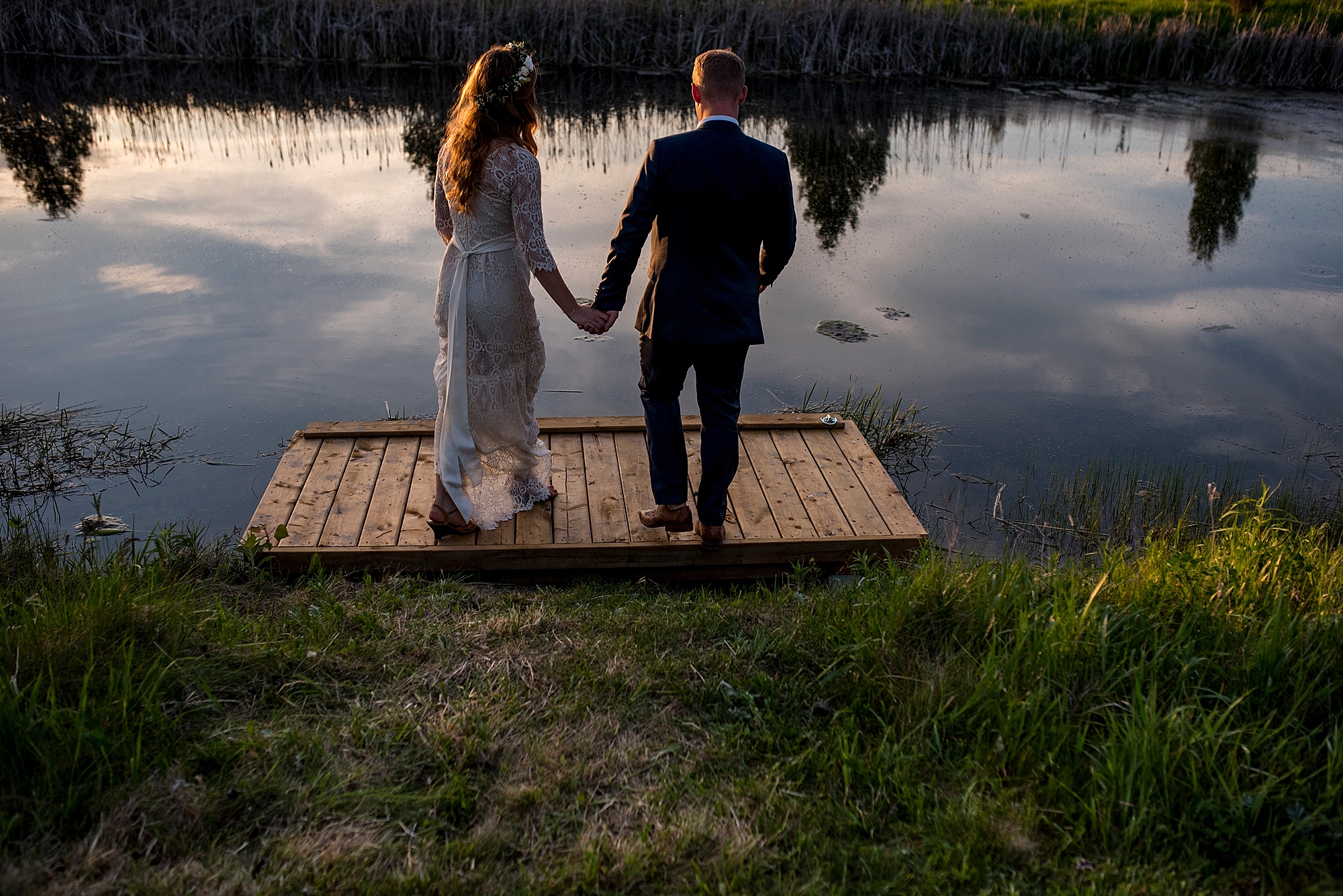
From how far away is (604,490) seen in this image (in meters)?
4.61

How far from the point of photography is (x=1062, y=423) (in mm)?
6062

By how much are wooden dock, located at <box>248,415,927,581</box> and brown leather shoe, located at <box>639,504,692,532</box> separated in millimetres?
37

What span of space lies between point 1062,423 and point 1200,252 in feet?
13.2

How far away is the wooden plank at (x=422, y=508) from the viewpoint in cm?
412

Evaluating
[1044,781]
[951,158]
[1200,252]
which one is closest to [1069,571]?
[1044,781]

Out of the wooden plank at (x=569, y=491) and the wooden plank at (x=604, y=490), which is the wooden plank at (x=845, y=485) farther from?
the wooden plank at (x=569, y=491)

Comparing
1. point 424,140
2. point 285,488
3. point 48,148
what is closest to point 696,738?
point 285,488

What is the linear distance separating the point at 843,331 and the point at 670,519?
11.0 ft

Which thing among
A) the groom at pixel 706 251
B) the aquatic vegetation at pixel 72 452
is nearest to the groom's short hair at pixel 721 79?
the groom at pixel 706 251

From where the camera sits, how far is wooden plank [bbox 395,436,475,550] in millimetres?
4125

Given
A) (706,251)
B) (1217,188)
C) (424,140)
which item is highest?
(706,251)

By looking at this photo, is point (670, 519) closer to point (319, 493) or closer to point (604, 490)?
point (604, 490)

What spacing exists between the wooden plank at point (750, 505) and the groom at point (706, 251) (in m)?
0.43

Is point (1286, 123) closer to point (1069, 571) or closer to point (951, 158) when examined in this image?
point (951, 158)
